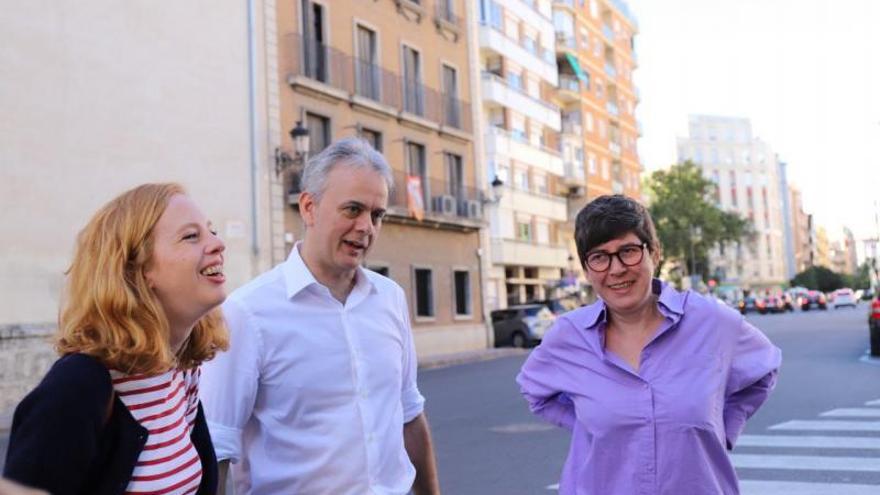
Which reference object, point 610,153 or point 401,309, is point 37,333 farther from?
point 610,153

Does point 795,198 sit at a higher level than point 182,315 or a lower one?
higher

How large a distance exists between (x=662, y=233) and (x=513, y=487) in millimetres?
68642

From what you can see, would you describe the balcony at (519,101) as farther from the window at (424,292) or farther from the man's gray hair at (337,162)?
the man's gray hair at (337,162)

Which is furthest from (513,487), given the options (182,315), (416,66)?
(416,66)

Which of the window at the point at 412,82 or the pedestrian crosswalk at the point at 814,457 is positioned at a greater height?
the window at the point at 412,82

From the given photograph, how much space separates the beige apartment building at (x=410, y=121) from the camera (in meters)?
24.3

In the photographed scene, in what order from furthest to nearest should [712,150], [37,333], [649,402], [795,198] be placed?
[795,198], [712,150], [37,333], [649,402]

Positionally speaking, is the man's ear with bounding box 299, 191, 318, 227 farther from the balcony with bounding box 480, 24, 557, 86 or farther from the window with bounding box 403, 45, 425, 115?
the balcony with bounding box 480, 24, 557, 86

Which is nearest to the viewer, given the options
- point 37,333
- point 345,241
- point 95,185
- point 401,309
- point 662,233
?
point 345,241

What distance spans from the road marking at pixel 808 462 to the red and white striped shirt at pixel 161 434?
666 centimetres

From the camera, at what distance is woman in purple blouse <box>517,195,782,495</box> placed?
8.95 feet

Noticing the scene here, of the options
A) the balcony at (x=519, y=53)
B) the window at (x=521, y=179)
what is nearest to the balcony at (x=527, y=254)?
the window at (x=521, y=179)

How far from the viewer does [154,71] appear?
19.7 meters

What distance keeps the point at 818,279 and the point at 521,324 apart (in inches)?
3922
